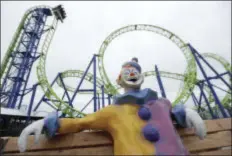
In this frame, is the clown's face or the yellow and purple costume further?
the clown's face

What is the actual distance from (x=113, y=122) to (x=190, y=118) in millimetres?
644

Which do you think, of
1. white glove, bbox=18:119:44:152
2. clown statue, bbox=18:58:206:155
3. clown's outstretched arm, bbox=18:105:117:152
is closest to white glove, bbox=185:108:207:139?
clown statue, bbox=18:58:206:155

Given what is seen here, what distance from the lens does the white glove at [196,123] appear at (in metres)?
1.51

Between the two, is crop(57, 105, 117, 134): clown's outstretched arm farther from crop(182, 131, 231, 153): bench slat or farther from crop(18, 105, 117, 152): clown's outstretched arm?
crop(182, 131, 231, 153): bench slat

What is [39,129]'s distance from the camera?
1.48 m

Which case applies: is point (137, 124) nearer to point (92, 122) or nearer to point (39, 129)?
point (92, 122)

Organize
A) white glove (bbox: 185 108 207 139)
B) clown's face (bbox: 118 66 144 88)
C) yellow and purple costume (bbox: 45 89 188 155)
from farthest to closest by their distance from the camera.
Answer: clown's face (bbox: 118 66 144 88) → white glove (bbox: 185 108 207 139) → yellow and purple costume (bbox: 45 89 188 155)

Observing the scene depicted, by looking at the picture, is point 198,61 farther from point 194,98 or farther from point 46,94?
point 46,94

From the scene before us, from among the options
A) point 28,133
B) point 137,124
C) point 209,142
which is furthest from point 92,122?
point 209,142

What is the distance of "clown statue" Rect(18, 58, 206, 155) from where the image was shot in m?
1.38

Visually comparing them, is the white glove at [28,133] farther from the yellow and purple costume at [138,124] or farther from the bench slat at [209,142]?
the bench slat at [209,142]

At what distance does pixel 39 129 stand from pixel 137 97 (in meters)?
0.82

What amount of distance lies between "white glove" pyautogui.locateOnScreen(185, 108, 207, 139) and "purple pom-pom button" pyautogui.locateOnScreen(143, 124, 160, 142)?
0.36 metres

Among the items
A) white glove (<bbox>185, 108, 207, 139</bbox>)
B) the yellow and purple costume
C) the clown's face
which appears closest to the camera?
the yellow and purple costume
